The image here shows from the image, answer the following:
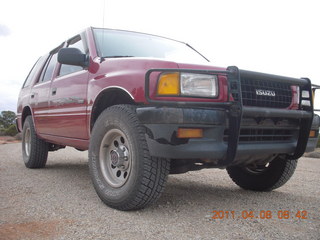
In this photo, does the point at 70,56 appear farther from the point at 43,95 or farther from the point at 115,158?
the point at 43,95

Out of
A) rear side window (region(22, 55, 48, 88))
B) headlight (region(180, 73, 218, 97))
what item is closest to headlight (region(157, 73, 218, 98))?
headlight (region(180, 73, 218, 97))

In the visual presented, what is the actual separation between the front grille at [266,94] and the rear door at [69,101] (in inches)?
65.5

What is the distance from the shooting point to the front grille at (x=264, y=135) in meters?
2.71

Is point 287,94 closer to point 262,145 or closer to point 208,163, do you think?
point 262,145

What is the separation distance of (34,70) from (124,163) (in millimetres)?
3866

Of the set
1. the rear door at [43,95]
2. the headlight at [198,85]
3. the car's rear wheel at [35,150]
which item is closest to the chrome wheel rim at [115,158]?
the headlight at [198,85]

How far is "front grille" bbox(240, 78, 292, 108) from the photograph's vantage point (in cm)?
272

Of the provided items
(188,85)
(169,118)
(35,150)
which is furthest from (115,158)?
(35,150)

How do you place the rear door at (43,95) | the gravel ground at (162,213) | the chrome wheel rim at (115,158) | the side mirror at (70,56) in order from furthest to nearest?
the rear door at (43,95)
the side mirror at (70,56)
the chrome wheel rim at (115,158)
the gravel ground at (162,213)

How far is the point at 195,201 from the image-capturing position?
3.21 metres

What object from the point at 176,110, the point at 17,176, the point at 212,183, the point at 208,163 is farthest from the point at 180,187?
the point at 17,176

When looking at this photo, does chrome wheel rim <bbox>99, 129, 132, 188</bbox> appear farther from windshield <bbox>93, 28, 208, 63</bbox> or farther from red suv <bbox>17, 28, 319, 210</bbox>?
windshield <bbox>93, 28, 208, 63</bbox>

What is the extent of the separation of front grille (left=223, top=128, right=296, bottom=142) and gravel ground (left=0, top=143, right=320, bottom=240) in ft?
2.09

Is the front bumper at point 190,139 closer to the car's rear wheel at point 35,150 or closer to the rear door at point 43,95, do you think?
the rear door at point 43,95
